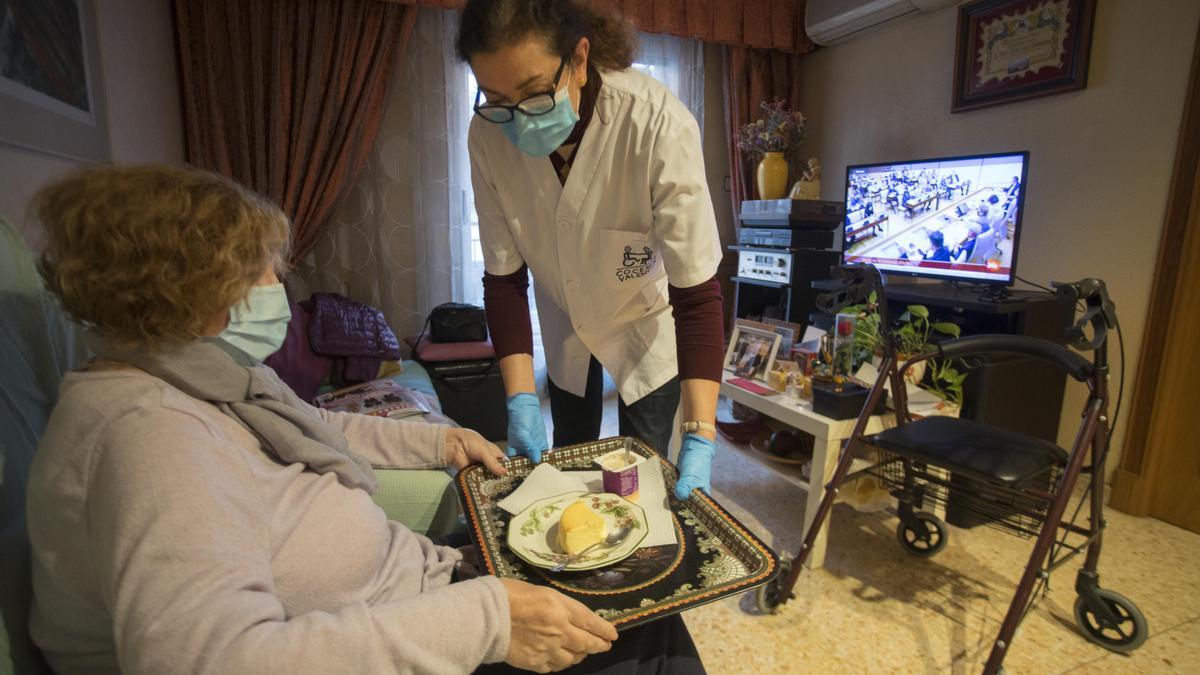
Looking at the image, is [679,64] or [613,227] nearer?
[613,227]

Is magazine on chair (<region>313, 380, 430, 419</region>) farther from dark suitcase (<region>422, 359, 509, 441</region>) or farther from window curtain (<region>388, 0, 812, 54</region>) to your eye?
window curtain (<region>388, 0, 812, 54</region>)

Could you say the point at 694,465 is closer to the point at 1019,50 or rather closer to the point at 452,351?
the point at 452,351

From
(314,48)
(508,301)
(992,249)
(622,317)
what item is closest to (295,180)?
(314,48)

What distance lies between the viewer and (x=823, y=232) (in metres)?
2.83

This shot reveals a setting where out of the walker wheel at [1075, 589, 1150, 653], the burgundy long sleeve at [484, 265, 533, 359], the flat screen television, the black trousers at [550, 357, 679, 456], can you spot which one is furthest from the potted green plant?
the burgundy long sleeve at [484, 265, 533, 359]

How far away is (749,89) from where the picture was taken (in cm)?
343

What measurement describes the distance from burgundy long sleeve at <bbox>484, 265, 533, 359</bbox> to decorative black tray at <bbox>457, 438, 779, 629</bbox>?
0.36 m

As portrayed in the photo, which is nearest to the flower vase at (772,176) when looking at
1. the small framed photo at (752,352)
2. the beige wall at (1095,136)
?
the beige wall at (1095,136)

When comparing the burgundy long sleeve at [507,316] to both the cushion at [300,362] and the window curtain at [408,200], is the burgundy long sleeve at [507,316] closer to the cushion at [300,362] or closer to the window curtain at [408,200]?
the cushion at [300,362]

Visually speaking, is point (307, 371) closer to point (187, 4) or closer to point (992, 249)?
point (187, 4)

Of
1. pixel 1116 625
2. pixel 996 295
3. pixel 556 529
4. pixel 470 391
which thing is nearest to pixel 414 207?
pixel 470 391

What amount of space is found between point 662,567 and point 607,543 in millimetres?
85

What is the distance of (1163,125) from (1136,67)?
23 cm

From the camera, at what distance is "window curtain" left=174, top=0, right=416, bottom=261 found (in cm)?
253
